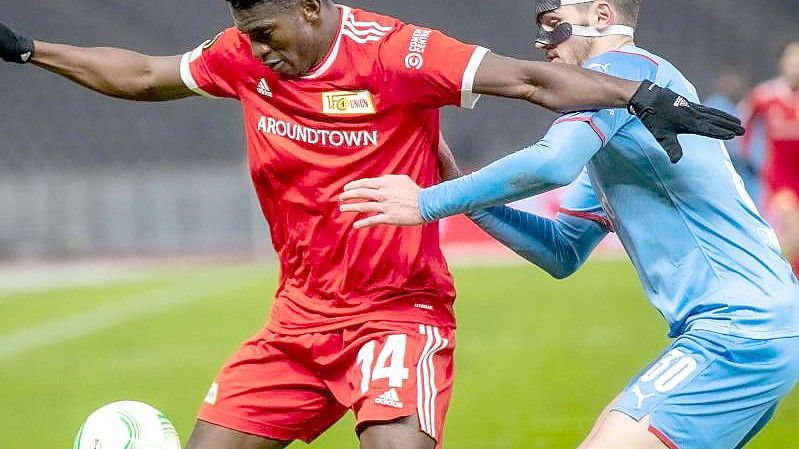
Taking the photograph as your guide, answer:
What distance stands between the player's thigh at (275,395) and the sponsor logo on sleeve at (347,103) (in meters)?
0.85

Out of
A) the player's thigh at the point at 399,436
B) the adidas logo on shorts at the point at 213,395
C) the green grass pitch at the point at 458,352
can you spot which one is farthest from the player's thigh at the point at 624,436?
the green grass pitch at the point at 458,352

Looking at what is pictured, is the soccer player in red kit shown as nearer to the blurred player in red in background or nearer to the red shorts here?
the red shorts

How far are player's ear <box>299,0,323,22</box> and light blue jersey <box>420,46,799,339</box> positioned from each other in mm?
820

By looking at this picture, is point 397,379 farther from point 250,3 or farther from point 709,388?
point 250,3

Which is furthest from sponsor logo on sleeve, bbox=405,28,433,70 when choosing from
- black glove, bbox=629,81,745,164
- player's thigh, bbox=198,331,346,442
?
player's thigh, bbox=198,331,346,442

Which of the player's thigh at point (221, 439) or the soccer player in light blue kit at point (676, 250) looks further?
A: the player's thigh at point (221, 439)

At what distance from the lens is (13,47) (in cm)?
542

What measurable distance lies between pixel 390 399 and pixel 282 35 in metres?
1.35

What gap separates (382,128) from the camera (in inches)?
196

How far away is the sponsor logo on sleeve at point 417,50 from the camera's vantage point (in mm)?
4812

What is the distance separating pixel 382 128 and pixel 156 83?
3.33ft

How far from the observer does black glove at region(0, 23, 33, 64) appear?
541 centimetres

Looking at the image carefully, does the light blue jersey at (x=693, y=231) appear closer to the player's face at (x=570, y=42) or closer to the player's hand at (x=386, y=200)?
the player's face at (x=570, y=42)

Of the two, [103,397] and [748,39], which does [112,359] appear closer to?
[103,397]
